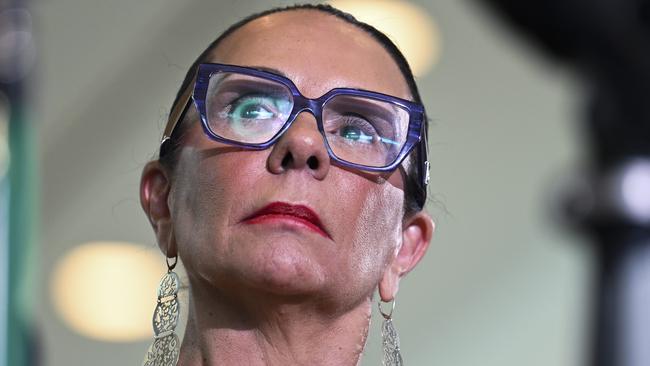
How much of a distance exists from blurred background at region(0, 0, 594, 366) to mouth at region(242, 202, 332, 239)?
6.22ft

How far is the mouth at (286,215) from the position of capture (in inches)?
56.4

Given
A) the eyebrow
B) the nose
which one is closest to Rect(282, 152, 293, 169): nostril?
the nose

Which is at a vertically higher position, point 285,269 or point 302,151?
point 302,151

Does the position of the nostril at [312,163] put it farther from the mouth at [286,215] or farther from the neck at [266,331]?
the neck at [266,331]

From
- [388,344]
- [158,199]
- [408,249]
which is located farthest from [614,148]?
[158,199]

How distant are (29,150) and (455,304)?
132 inches

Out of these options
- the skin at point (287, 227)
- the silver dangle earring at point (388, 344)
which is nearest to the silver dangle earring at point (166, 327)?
the skin at point (287, 227)

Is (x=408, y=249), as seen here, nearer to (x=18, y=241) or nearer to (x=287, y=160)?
(x=287, y=160)

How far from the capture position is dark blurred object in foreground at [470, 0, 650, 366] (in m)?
2.38

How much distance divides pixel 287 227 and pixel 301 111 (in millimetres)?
142

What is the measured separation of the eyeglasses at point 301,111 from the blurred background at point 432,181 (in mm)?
1786

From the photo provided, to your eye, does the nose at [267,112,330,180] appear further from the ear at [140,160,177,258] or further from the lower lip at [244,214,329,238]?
the ear at [140,160,177,258]

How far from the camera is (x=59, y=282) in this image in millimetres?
4129

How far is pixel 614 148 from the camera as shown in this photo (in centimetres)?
250
